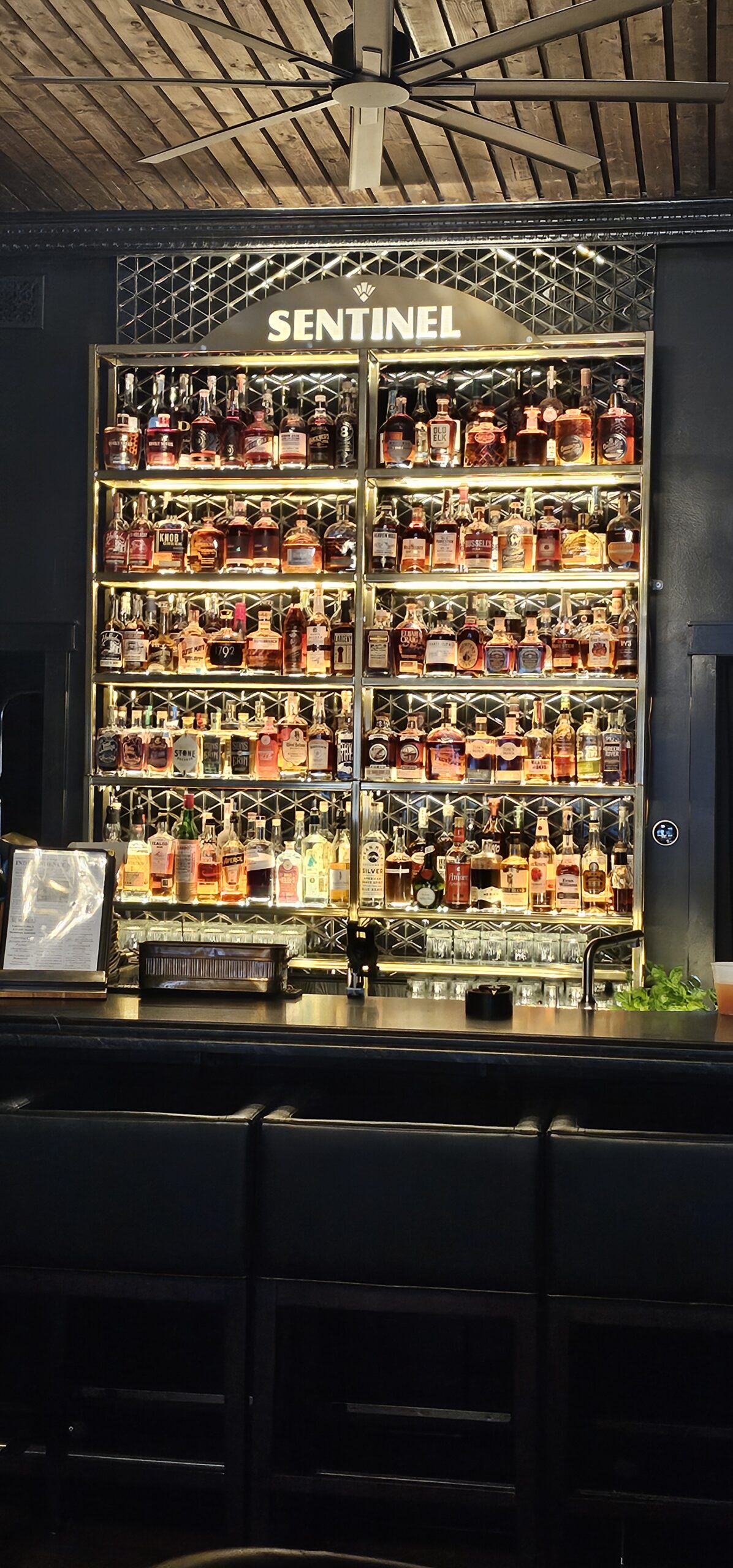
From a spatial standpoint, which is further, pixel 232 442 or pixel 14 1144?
pixel 232 442

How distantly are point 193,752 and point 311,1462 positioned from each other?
2518 millimetres

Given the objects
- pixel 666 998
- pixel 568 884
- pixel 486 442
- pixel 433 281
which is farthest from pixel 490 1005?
pixel 433 281

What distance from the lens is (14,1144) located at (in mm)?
2498

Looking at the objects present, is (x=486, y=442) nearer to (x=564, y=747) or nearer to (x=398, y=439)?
(x=398, y=439)

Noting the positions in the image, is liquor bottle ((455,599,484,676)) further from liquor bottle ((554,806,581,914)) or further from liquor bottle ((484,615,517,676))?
liquor bottle ((554,806,581,914))

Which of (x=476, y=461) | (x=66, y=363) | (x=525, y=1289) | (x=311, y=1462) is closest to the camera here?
(x=525, y=1289)

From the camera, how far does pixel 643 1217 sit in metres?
2.36

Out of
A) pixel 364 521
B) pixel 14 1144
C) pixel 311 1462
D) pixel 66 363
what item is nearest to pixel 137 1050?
pixel 14 1144

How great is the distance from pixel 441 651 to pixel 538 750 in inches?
18.0

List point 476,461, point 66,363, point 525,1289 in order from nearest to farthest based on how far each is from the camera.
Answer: point 525,1289
point 476,461
point 66,363

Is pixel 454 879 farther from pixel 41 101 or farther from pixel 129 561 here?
pixel 41 101

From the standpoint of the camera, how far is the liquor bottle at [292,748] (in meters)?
4.69

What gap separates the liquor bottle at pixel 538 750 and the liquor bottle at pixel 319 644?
27.7 inches

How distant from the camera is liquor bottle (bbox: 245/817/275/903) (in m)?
4.65
